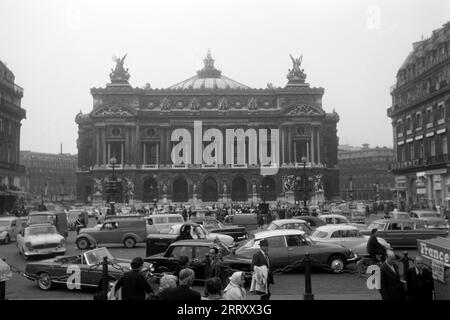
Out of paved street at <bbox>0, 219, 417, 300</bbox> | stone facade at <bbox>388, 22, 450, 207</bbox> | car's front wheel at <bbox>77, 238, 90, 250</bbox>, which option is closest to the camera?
paved street at <bbox>0, 219, 417, 300</bbox>

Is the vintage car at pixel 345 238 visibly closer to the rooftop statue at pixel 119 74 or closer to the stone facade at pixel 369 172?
the rooftop statue at pixel 119 74

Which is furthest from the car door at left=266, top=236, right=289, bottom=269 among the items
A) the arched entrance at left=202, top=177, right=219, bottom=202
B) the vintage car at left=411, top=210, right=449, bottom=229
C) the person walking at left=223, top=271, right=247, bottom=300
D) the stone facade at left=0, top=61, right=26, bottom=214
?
the arched entrance at left=202, top=177, right=219, bottom=202

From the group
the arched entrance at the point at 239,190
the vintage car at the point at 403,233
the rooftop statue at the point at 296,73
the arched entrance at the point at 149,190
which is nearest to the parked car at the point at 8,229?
the vintage car at the point at 403,233

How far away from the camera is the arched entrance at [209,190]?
79688 mm

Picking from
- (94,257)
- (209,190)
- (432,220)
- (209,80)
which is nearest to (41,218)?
(94,257)

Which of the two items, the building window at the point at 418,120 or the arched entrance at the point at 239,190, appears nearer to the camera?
the building window at the point at 418,120

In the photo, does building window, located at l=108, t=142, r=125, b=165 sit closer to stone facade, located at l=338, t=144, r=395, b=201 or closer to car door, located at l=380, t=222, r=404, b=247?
car door, located at l=380, t=222, r=404, b=247

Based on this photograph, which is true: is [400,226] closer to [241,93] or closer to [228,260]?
[228,260]

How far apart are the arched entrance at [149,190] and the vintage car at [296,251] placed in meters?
62.5

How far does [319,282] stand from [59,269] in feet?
26.4

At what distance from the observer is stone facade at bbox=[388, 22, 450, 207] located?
156 feet

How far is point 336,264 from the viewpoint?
1756 cm

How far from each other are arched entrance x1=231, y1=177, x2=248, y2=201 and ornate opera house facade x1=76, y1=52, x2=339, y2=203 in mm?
159

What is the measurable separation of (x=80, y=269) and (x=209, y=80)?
8900 centimetres
